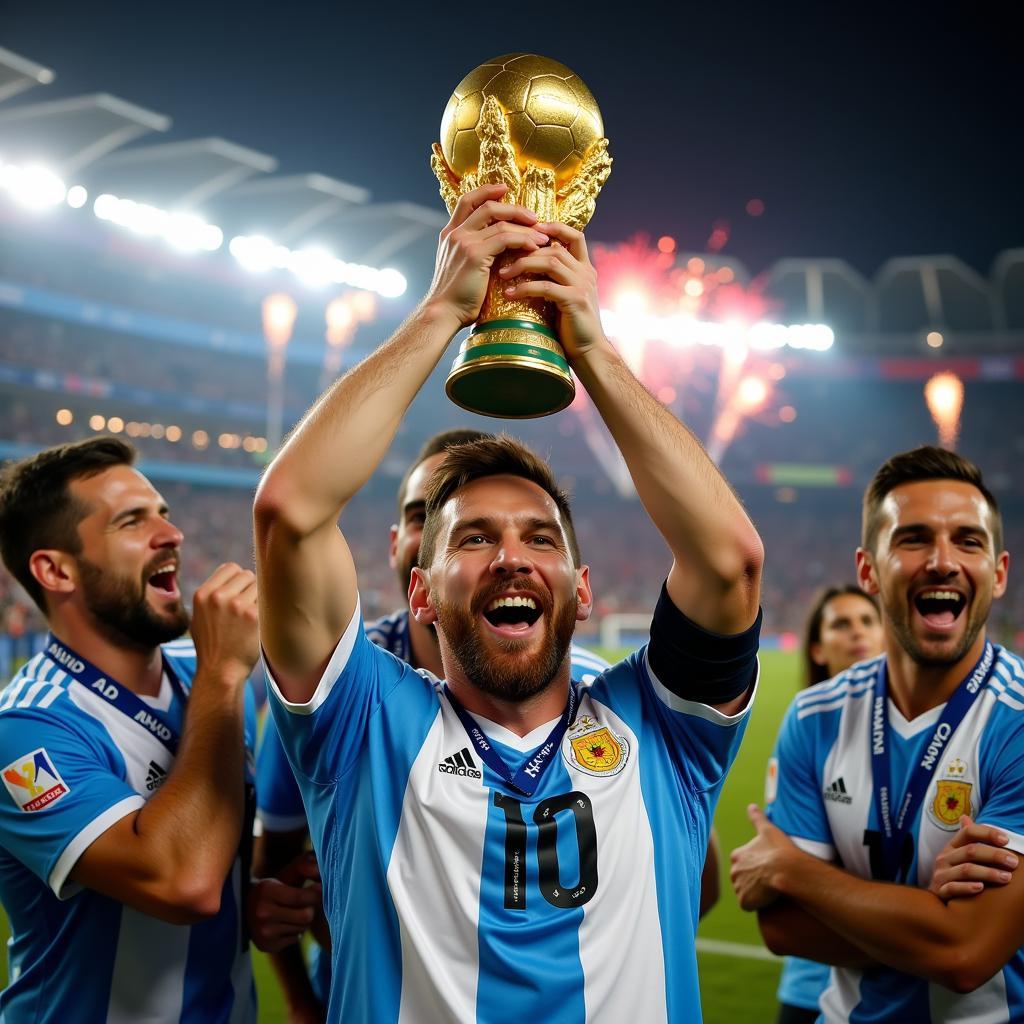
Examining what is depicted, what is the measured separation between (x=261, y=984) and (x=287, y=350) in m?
32.3

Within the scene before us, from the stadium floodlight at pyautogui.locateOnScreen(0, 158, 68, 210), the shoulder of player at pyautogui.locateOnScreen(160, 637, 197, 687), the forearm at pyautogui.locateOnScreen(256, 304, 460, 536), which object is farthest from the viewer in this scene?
the stadium floodlight at pyautogui.locateOnScreen(0, 158, 68, 210)

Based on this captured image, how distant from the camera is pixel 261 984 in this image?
16.2ft

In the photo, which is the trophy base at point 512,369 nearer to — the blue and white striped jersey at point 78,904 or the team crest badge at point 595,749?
the team crest badge at point 595,749

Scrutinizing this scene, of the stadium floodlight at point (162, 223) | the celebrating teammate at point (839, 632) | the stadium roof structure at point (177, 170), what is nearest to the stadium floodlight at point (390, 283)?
the stadium floodlight at point (162, 223)

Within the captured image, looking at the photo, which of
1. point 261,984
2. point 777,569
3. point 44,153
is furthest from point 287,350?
point 261,984

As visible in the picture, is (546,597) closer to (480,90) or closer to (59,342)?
(480,90)

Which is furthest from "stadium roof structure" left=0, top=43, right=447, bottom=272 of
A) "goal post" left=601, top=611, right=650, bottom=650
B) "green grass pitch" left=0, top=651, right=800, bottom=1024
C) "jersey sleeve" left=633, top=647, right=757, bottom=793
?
"jersey sleeve" left=633, top=647, right=757, bottom=793

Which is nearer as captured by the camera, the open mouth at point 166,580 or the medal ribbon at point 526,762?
the medal ribbon at point 526,762

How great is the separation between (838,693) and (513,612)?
4.52ft

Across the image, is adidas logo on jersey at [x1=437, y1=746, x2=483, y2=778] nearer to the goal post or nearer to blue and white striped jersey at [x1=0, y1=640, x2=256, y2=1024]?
blue and white striped jersey at [x1=0, y1=640, x2=256, y2=1024]

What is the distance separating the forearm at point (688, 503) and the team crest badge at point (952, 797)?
958 mm

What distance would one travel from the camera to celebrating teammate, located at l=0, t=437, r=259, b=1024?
6.95ft

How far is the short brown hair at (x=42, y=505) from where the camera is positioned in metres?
Answer: 2.61

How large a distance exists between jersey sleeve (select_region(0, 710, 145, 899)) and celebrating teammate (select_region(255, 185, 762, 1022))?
1.71 feet
